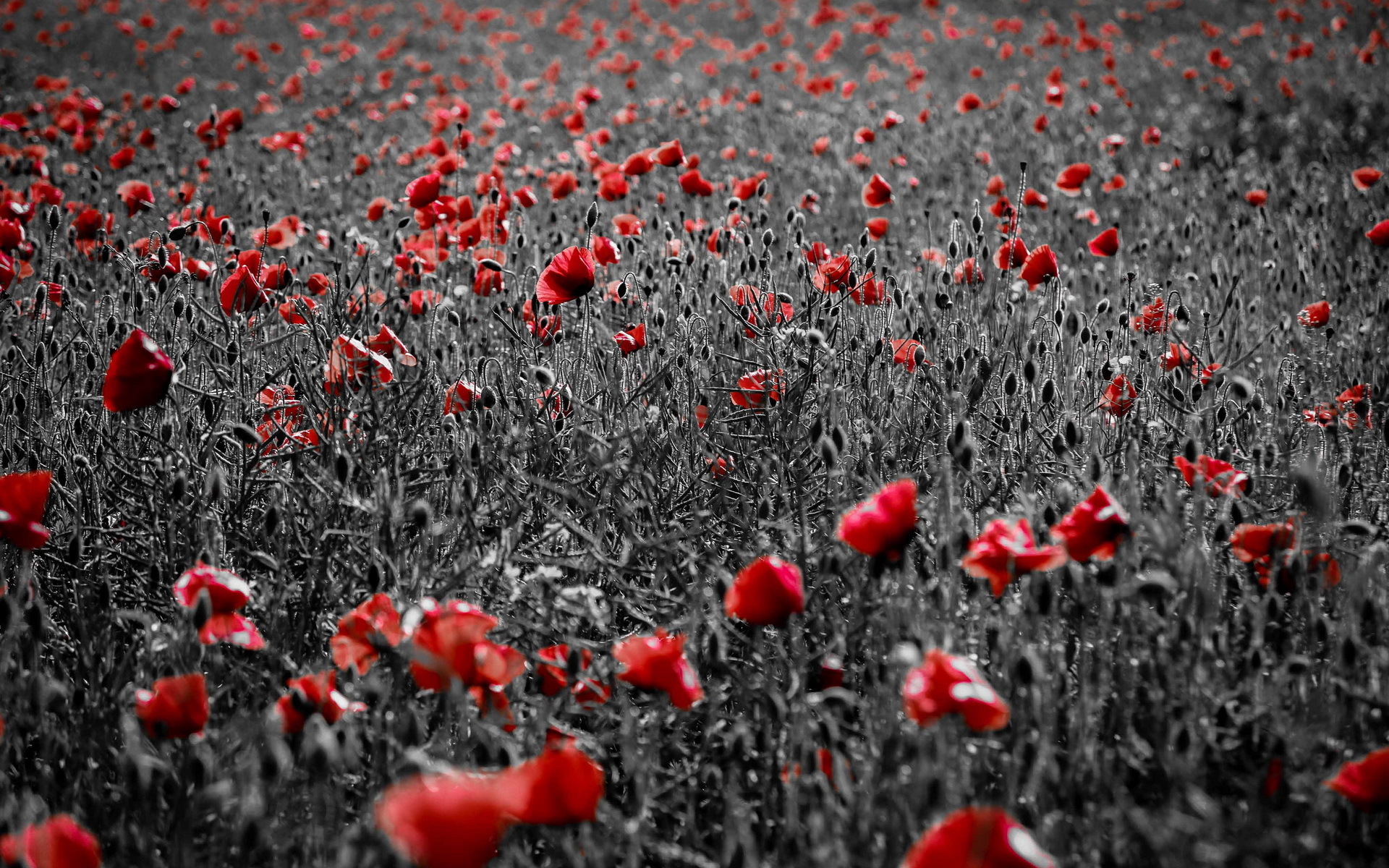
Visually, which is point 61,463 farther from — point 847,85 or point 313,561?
A: point 847,85

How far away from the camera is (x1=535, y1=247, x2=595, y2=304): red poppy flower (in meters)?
2.20

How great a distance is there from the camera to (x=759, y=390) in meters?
2.18

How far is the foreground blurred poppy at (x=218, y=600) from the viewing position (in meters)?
1.45

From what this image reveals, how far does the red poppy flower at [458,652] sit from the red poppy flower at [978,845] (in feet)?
1.85

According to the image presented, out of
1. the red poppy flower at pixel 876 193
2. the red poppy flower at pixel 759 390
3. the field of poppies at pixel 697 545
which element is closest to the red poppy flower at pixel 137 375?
the field of poppies at pixel 697 545

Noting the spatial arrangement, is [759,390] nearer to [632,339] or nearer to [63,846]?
[632,339]

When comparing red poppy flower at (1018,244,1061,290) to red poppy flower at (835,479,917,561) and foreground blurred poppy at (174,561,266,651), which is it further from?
foreground blurred poppy at (174,561,266,651)

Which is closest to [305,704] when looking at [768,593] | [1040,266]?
[768,593]

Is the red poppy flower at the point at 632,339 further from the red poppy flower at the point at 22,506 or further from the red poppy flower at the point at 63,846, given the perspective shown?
the red poppy flower at the point at 63,846

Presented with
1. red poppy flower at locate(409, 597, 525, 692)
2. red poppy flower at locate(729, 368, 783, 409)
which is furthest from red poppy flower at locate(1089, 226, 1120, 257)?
red poppy flower at locate(409, 597, 525, 692)

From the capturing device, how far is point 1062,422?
220 centimetres

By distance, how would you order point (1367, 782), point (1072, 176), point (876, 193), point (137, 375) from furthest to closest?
point (1072, 176) < point (876, 193) < point (137, 375) < point (1367, 782)

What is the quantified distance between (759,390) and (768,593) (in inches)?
36.1

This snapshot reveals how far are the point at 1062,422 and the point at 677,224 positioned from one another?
276 centimetres
